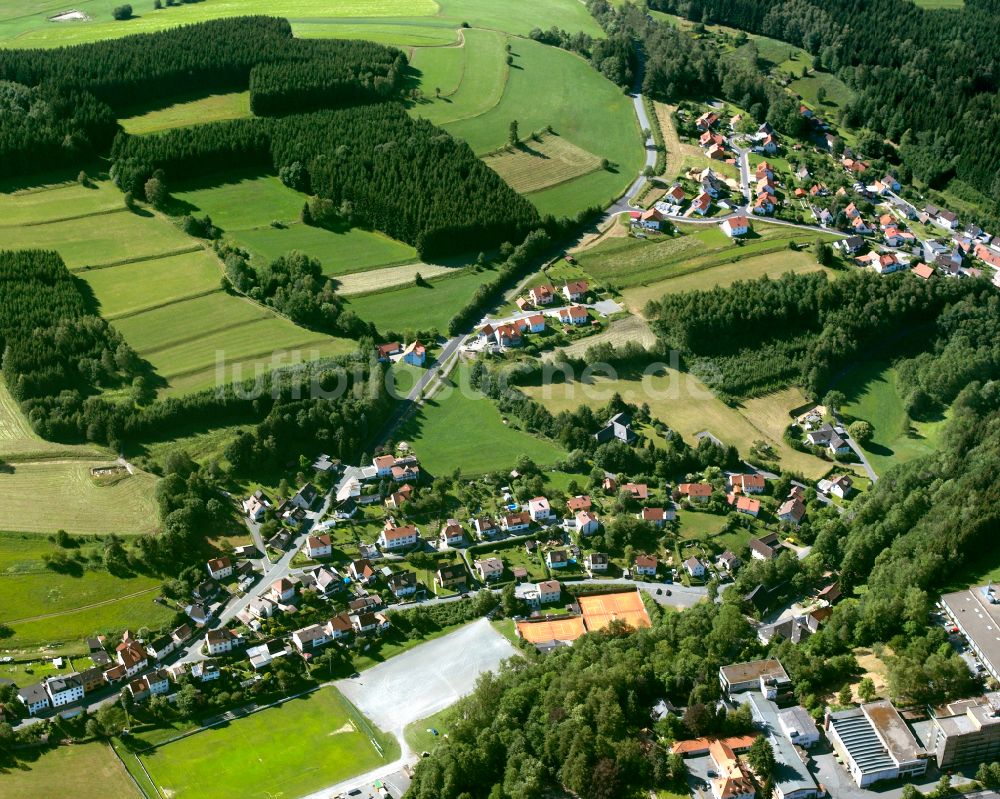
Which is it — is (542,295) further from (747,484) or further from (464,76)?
(464,76)

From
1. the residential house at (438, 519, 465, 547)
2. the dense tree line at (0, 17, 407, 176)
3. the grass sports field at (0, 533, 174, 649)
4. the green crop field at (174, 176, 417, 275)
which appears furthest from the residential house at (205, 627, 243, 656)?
the dense tree line at (0, 17, 407, 176)

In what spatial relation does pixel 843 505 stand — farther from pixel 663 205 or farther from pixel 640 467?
pixel 663 205

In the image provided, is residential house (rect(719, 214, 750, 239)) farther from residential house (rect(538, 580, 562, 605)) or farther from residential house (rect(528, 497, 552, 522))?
residential house (rect(538, 580, 562, 605))

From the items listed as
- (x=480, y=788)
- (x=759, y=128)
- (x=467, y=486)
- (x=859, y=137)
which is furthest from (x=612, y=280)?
(x=480, y=788)

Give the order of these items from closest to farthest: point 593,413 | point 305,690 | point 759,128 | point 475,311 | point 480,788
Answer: point 480,788 → point 305,690 → point 593,413 → point 475,311 → point 759,128

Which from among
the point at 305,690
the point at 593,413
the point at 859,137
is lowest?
the point at 305,690

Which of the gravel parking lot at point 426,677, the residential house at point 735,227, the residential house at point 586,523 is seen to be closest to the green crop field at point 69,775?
the gravel parking lot at point 426,677
